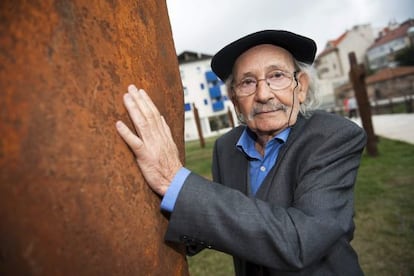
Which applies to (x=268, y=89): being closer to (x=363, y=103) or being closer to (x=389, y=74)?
(x=363, y=103)

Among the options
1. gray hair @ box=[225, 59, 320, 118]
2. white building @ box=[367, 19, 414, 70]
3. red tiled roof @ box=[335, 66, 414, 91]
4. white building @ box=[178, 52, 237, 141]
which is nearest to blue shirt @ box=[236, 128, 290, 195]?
gray hair @ box=[225, 59, 320, 118]

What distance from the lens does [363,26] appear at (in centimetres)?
6122

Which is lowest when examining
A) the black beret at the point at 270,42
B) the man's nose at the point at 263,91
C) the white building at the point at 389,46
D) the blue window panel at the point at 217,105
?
the man's nose at the point at 263,91

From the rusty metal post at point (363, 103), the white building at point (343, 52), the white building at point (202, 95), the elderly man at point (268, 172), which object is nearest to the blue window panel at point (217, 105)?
the white building at point (202, 95)

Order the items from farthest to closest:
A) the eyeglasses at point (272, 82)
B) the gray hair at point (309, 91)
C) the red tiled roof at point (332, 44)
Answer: the red tiled roof at point (332, 44) < the gray hair at point (309, 91) < the eyeglasses at point (272, 82)

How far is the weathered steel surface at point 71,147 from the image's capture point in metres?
0.65

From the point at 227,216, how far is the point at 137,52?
23.2 inches

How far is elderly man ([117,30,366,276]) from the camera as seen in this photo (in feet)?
3.32

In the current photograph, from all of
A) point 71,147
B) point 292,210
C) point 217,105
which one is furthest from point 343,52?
point 71,147

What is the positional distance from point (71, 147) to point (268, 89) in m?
1.36

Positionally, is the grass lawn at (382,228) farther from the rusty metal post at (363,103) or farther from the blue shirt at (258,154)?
the blue shirt at (258,154)

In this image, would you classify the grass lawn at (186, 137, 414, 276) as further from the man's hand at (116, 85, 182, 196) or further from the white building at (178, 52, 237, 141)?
the white building at (178, 52, 237, 141)

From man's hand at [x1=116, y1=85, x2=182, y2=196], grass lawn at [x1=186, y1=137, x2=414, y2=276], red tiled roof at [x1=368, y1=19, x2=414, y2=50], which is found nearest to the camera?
man's hand at [x1=116, y1=85, x2=182, y2=196]

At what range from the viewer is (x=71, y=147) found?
73 cm
